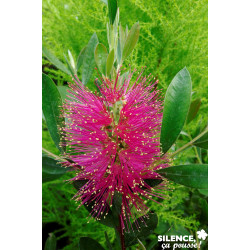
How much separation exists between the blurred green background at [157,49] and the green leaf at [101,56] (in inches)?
4.7

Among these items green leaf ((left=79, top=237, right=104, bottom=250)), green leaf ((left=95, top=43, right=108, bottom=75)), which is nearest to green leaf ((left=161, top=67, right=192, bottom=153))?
green leaf ((left=95, top=43, right=108, bottom=75))

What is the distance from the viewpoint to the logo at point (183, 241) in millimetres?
667

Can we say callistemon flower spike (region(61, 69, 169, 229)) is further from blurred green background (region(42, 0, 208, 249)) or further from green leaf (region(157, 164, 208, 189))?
blurred green background (region(42, 0, 208, 249))

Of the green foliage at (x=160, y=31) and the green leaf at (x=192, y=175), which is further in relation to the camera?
the green foliage at (x=160, y=31)

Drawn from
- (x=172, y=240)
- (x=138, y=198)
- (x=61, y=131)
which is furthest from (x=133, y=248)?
(x=61, y=131)

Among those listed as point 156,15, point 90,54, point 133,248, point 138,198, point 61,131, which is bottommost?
point 133,248

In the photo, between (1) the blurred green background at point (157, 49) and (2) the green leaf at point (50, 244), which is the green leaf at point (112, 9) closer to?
(1) the blurred green background at point (157, 49)

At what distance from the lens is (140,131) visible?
54cm

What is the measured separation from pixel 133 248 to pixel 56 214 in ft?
0.85

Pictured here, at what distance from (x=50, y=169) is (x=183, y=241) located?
14.4 inches

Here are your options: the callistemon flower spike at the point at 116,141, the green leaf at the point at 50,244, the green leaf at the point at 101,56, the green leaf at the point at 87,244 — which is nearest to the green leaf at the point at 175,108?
the callistemon flower spike at the point at 116,141

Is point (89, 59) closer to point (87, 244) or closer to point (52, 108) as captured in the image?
point (52, 108)

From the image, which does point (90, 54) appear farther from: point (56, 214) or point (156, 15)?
point (56, 214)

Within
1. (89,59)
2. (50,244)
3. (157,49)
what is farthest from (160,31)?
(50,244)
